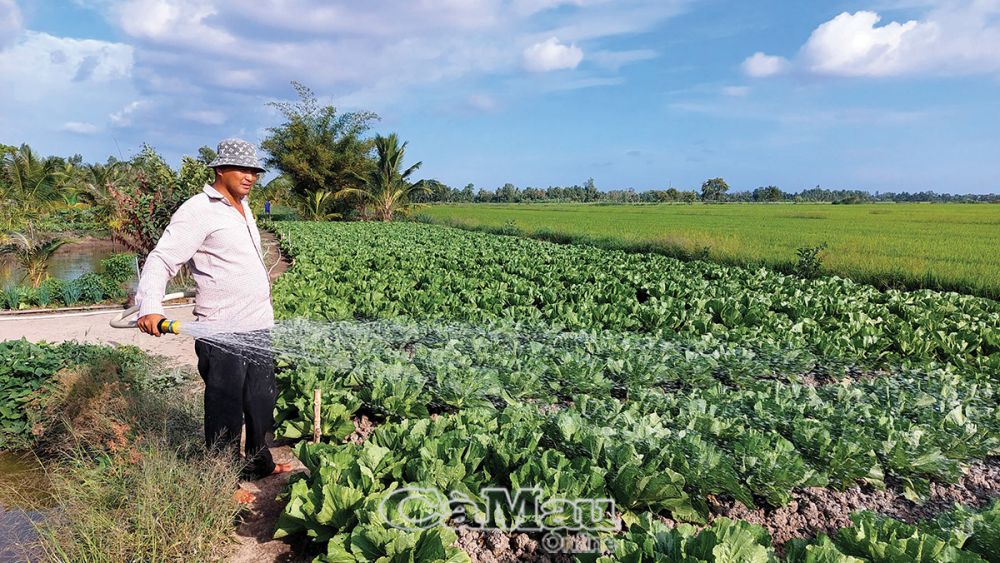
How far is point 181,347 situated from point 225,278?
16.8 feet

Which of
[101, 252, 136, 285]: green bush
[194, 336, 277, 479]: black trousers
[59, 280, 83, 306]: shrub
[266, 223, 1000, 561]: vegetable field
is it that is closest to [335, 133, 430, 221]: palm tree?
[101, 252, 136, 285]: green bush

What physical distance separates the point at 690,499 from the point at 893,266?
40.6ft

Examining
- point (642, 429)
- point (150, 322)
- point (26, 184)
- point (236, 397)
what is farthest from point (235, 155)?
point (26, 184)

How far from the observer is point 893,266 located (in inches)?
504

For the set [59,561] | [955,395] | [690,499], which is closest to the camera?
[59,561]

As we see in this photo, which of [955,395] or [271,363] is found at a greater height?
[271,363]

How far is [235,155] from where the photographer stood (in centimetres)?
319

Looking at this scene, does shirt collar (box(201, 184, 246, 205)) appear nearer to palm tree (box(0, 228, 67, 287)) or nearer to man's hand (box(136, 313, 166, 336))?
man's hand (box(136, 313, 166, 336))

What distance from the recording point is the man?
10.0 ft

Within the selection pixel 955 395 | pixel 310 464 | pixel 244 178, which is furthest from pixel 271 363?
pixel 955 395

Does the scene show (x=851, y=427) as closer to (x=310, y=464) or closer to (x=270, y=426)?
(x=310, y=464)

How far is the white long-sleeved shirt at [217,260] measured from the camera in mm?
3035

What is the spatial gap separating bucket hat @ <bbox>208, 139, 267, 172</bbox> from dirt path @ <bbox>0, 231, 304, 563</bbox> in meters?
1.19

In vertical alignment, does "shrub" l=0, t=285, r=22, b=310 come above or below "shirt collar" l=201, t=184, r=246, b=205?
below
